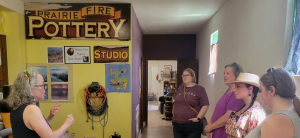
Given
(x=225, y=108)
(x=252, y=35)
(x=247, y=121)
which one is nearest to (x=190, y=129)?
(x=225, y=108)

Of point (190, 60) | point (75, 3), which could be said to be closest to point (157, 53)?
point (190, 60)

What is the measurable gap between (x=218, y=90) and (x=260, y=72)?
122cm

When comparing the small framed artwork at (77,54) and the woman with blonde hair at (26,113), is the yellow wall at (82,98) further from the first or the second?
the woman with blonde hair at (26,113)

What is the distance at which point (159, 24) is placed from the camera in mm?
3740

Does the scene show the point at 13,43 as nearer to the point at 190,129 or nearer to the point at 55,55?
the point at 55,55

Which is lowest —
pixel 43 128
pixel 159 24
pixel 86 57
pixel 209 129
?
pixel 209 129

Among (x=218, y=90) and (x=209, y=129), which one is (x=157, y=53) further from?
(x=209, y=129)

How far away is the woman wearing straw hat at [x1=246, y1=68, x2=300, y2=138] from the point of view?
79 centimetres

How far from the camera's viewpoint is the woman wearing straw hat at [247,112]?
1149 mm

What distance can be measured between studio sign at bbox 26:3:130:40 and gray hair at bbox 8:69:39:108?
144 centimetres

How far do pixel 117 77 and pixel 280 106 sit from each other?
2.07 m

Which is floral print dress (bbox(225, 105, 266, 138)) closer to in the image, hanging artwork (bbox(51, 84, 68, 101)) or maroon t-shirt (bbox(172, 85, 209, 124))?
maroon t-shirt (bbox(172, 85, 209, 124))

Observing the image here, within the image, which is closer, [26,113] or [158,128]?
[26,113]

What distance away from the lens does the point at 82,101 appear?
2545 millimetres
